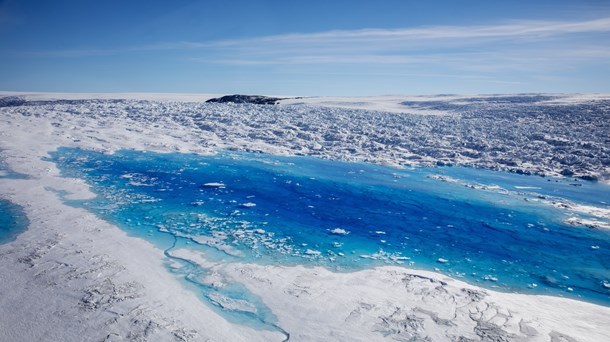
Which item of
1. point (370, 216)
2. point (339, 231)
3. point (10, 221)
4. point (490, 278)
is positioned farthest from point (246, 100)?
point (490, 278)

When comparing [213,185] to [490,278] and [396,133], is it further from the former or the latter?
[396,133]

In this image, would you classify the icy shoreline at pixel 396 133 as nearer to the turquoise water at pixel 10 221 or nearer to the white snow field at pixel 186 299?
the turquoise water at pixel 10 221

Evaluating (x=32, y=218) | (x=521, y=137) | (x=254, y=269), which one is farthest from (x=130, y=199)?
(x=521, y=137)

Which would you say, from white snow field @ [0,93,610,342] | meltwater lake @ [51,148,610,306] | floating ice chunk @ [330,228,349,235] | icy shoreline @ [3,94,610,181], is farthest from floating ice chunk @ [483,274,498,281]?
icy shoreline @ [3,94,610,181]

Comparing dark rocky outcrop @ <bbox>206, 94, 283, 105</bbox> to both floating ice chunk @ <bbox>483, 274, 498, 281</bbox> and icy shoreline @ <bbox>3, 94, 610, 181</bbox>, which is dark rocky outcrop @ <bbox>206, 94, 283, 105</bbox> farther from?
floating ice chunk @ <bbox>483, 274, 498, 281</bbox>

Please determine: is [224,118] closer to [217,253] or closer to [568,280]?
[217,253]

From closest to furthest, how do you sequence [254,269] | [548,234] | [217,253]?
1. [254,269]
2. [217,253]
3. [548,234]
